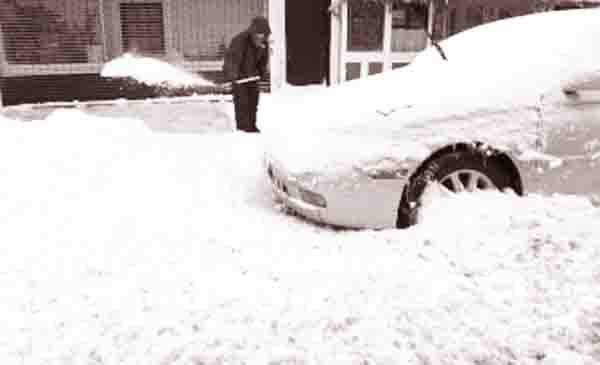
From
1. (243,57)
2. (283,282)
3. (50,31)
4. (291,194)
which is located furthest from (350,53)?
(283,282)

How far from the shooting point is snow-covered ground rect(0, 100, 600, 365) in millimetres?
2898

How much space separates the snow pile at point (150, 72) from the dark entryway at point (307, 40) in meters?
2.05

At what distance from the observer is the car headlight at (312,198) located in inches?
166

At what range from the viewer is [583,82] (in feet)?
14.1

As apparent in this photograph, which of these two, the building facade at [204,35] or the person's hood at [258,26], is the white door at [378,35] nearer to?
the building facade at [204,35]

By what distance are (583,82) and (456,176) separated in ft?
4.06

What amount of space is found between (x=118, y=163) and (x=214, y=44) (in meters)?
7.42

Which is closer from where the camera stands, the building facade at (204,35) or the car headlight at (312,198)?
the car headlight at (312,198)

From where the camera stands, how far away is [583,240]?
3.86m

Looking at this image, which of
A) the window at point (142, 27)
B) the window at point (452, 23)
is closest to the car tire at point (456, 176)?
the window at point (452, 23)

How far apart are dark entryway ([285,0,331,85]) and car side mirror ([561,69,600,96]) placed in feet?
27.6

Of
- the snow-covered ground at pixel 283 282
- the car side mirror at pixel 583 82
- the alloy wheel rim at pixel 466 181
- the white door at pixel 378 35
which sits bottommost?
the snow-covered ground at pixel 283 282

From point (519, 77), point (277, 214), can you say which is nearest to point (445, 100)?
point (519, 77)

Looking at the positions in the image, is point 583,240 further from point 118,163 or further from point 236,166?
point 118,163
